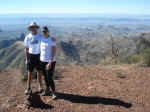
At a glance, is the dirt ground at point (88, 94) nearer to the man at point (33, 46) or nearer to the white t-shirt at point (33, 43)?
the man at point (33, 46)

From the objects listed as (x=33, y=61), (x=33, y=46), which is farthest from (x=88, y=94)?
(x=33, y=46)

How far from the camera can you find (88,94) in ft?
19.4

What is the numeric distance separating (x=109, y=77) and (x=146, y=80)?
1355 millimetres

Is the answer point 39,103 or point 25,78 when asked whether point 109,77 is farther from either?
point 39,103

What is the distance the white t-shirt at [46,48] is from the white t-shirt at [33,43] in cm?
17

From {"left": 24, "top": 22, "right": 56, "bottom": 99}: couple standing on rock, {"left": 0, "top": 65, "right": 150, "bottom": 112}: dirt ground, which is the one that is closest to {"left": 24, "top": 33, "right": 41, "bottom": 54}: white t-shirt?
{"left": 24, "top": 22, "right": 56, "bottom": 99}: couple standing on rock

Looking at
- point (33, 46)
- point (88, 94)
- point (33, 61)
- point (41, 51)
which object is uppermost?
point (33, 46)

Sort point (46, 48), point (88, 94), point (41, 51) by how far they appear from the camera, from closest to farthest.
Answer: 1. point (46, 48)
2. point (41, 51)
3. point (88, 94)

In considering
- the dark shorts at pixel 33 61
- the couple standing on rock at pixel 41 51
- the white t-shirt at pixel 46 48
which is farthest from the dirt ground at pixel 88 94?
the white t-shirt at pixel 46 48

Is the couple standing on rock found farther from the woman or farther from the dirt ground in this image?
the dirt ground

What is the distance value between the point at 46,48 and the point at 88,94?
6.34ft

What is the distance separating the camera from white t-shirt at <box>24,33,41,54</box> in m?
5.12

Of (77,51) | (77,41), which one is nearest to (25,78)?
(77,51)

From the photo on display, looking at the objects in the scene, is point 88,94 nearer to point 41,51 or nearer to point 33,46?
point 41,51
